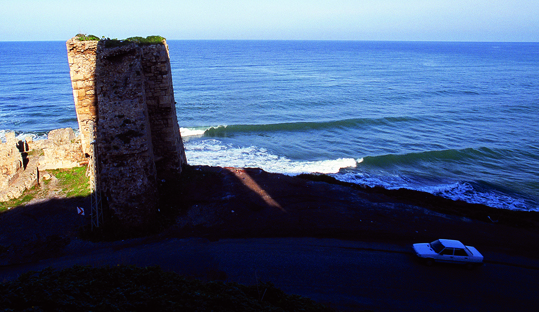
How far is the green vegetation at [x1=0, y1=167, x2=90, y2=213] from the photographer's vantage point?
1310 cm

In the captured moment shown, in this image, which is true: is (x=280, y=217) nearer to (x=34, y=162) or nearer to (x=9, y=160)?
(x=34, y=162)

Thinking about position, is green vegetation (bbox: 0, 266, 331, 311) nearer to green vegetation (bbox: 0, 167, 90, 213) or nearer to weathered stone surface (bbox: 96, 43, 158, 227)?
weathered stone surface (bbox: 96, 43, 158, 227)

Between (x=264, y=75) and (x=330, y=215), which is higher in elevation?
(x=264, y=75)

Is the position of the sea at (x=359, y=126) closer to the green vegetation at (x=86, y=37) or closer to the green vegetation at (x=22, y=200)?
the green vegetation at (x=22, y=200)

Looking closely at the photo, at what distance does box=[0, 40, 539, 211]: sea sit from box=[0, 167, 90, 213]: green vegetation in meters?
8.56

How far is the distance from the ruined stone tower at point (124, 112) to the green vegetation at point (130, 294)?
3.61 m

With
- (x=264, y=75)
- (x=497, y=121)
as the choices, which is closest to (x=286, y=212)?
(x=497, y=121)

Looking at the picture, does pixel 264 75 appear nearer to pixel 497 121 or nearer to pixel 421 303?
→ pixel 497 121

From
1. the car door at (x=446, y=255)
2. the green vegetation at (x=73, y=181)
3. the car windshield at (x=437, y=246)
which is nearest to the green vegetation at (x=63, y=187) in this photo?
the green vegetation at (x=73, y=181)

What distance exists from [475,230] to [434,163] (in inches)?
471

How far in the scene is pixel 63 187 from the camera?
13984mm

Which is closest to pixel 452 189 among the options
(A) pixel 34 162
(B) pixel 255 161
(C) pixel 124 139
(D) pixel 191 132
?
(B) pixel 255 161

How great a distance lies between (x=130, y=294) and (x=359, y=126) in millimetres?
29178

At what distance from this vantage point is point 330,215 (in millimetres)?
13484
